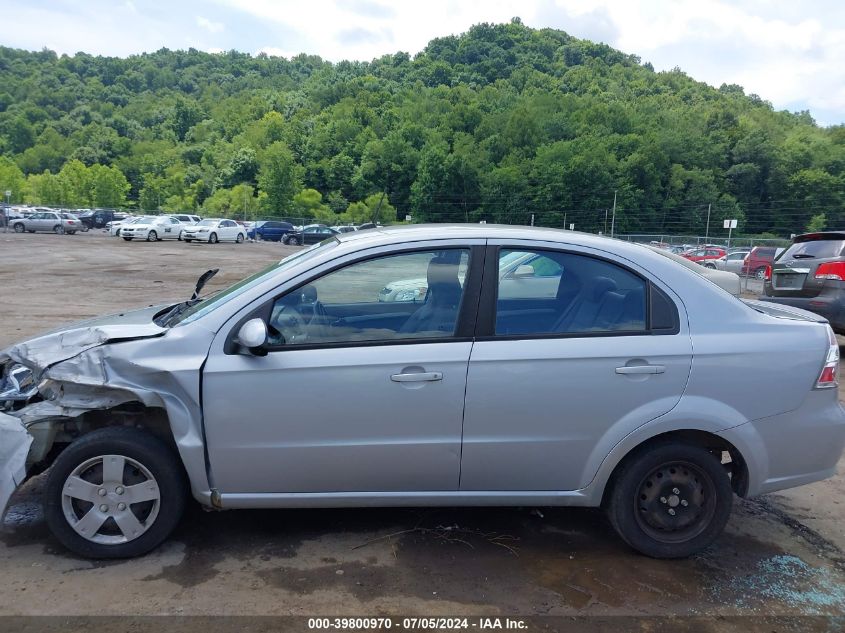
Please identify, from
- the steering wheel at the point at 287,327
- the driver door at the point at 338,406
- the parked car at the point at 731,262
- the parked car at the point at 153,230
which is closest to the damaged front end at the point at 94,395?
the driver door at the point at 338,406

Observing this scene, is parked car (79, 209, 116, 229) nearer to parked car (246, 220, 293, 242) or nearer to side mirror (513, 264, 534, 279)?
parked car (246, 220, 293, 242)

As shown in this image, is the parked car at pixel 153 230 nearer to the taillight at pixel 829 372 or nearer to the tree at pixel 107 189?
the taillight at pixel 829 372

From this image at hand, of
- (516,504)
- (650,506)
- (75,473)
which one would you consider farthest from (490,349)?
(75,473)

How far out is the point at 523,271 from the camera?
3.84 meters

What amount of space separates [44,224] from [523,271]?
51.7 m

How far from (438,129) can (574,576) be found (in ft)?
373

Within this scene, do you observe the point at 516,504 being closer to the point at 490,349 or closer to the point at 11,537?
the point at 490,349

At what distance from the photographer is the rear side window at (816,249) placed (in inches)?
372

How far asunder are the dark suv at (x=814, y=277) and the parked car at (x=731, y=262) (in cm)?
1876

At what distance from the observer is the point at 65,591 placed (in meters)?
3.24

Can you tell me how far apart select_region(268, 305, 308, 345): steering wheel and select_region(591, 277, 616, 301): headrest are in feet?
5.11

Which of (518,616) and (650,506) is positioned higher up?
(650,506)

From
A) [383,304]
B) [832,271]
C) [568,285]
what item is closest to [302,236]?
[832,271]

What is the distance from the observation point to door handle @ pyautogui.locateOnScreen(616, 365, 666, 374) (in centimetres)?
354
